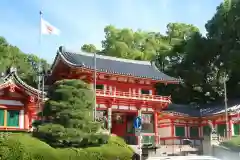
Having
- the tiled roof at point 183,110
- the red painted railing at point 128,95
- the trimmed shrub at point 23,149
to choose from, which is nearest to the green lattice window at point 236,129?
the tiled roof at point 183,110

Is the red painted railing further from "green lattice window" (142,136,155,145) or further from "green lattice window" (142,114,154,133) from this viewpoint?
"green lattice window" (142,136,155,145)

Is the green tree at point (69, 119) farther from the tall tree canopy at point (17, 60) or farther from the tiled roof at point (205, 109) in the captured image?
the tall tree canopy at point (17, 60)

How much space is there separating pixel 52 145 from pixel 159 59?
37.6 m

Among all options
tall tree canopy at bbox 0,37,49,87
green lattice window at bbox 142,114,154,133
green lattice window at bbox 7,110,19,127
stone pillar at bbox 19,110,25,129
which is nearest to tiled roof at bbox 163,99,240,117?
green lattice window at bbox 142,114,154,133

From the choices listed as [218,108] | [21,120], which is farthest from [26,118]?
[218,108]

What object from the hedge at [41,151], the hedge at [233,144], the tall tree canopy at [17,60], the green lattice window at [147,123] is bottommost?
the hedge at [233,144]

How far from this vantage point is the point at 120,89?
1556 inches

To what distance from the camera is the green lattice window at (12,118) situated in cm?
2714

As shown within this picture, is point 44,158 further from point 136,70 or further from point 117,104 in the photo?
point 136,70

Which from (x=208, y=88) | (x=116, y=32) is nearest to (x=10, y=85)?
(x=208, y=88)

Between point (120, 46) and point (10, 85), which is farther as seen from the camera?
point (120, 46)

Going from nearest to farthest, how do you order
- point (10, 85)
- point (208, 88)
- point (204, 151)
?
point (10, 85)
point (204, 151)
point (208, 88)

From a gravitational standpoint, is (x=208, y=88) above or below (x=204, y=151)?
above

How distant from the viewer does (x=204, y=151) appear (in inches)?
1430
